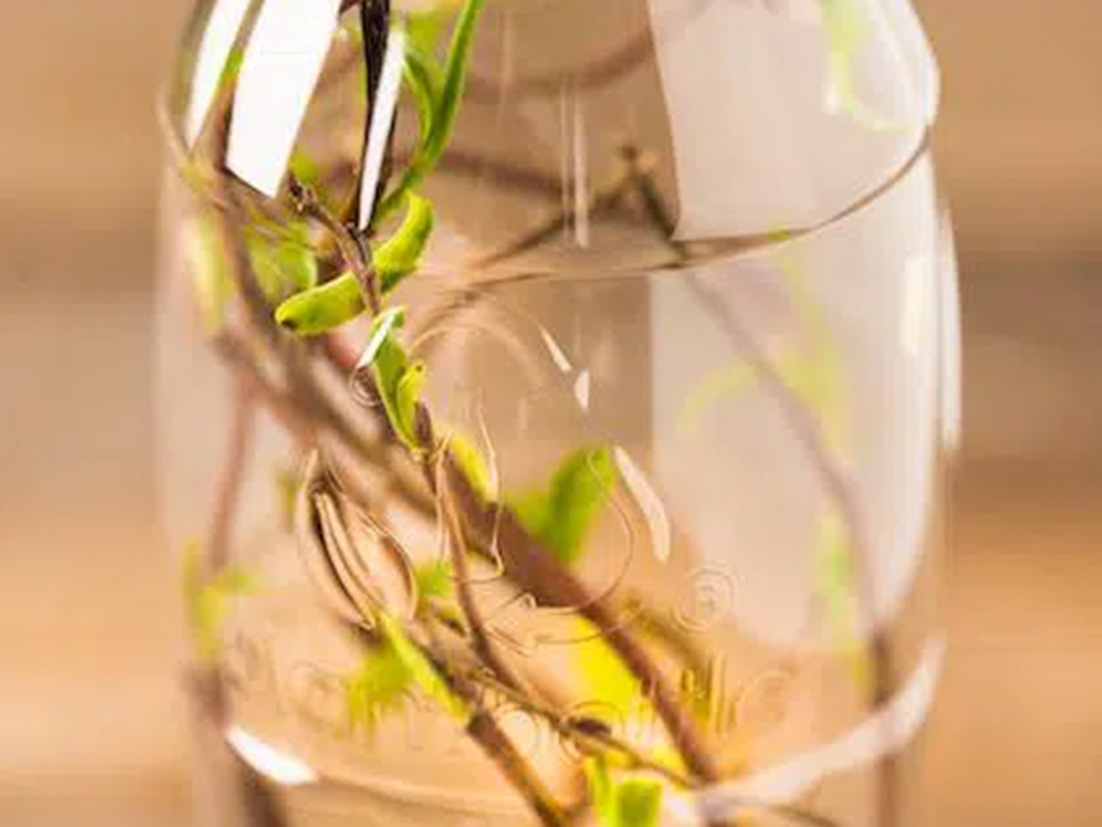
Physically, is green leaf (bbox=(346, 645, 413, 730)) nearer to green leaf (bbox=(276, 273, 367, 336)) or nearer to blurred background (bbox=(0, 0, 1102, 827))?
green leaf (bbox=(276, 273, 367, 336))

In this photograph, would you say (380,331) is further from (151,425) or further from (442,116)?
(151,425)

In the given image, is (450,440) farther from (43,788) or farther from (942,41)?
(942,41)

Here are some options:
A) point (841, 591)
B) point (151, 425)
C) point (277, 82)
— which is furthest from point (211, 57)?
point (151, 425)

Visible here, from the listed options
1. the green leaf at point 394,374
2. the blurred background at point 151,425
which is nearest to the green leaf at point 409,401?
the green leaf at point 394,374

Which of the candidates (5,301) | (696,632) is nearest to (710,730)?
(696,632)

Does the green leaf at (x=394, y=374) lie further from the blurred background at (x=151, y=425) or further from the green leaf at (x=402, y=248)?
the blurred background at (x=151, y=425)

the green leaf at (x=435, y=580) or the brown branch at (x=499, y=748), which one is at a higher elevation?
the green leaf at (x=435, y=580)

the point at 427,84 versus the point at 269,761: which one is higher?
the point at 427,84
